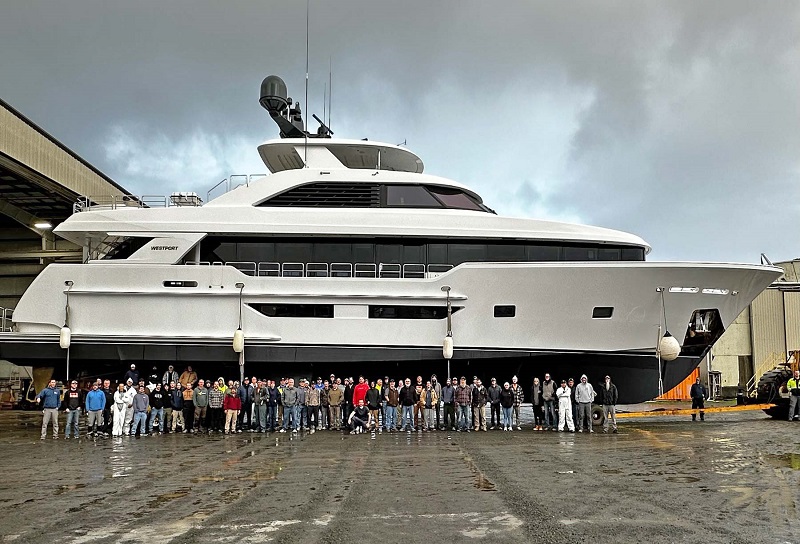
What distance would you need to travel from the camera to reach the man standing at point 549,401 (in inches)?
522

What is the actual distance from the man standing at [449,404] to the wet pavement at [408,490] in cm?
170

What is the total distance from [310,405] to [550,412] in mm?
4647

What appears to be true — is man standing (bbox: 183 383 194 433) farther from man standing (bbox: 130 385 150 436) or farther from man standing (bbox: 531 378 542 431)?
man standing (bbox: 531 378 542 431)

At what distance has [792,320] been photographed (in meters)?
29.7

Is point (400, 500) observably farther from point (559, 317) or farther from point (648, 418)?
point (648, 418)

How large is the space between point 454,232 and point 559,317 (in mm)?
2797

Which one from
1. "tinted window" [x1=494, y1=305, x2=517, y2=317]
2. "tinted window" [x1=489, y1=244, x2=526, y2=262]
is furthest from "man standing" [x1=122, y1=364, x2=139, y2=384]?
"tinted window" [x1=489, y1=244, x2=526, y2=262]

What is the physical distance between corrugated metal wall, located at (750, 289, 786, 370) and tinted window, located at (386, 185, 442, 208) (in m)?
20.7

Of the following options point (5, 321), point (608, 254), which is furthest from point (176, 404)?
point (608, 254)

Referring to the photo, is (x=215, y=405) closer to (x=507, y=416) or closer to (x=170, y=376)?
(x=170, y=376)

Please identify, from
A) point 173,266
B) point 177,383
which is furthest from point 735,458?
point 173,266

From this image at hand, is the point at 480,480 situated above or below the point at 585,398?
below

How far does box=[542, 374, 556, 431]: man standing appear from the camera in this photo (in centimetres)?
1327

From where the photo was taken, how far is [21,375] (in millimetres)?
28750
